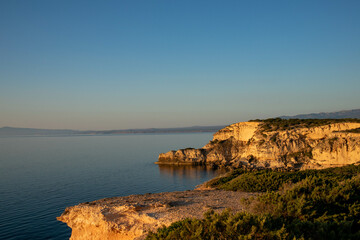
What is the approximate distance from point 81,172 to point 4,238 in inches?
1389

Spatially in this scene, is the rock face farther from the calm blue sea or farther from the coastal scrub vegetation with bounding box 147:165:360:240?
the calm blue sea

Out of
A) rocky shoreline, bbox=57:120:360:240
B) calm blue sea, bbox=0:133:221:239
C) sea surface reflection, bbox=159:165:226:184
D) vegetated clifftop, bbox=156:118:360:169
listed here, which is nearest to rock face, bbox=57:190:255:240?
rocky shoreline, bbox=57:120:360:240

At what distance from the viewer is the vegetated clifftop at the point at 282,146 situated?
49.0 m

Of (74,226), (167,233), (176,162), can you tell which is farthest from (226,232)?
(176,162)

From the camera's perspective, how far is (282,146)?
5894 centimetres

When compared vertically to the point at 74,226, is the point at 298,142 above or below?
above

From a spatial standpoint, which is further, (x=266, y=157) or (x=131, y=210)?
(x=266, y=157)

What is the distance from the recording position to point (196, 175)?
2323 inches

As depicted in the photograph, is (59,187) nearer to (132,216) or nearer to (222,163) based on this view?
(132,216)

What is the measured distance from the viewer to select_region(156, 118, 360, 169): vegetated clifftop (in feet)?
161

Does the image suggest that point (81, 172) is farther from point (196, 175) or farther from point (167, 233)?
point (167, 233)

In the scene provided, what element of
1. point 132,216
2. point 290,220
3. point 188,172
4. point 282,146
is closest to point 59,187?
point 188,172

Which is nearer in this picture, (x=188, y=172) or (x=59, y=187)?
(x=59, y=187)

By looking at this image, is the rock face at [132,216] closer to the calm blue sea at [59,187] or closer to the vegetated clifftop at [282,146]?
the calm blue sea at [59,187]
